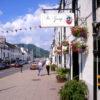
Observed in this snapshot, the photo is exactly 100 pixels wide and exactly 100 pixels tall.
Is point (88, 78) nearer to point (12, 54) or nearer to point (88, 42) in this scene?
point (88, 42)

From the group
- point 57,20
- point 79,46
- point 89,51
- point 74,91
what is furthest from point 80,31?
point 74,91

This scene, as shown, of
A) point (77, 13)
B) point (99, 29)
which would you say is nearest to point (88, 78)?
point (99, 29)

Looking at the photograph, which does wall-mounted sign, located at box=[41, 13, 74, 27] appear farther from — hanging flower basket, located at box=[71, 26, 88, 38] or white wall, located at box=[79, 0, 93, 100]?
hanging flower basket, located at box=[71, 26, 88, 38]

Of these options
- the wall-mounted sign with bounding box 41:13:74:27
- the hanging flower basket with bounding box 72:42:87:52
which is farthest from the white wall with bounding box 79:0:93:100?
the wall-mounted sign with bounding box 41:13:74:27

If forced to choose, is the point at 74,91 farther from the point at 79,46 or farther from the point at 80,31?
the point at 80,31

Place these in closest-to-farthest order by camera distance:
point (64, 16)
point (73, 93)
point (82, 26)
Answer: point (73, 93)
point (82, 26)
point (64, 16)

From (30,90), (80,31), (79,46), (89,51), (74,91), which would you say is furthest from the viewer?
(30,90)

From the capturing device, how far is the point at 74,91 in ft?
45.7

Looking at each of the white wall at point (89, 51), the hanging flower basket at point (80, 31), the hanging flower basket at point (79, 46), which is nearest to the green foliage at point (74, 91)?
the white wall at point (89, 51)

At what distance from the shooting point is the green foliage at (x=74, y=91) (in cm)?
1355

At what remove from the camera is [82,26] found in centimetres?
1477

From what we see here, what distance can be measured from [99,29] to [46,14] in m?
5.03

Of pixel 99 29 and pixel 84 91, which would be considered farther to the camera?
pixel 84 91

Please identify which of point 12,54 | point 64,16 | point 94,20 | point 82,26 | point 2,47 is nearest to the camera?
point 94,20
